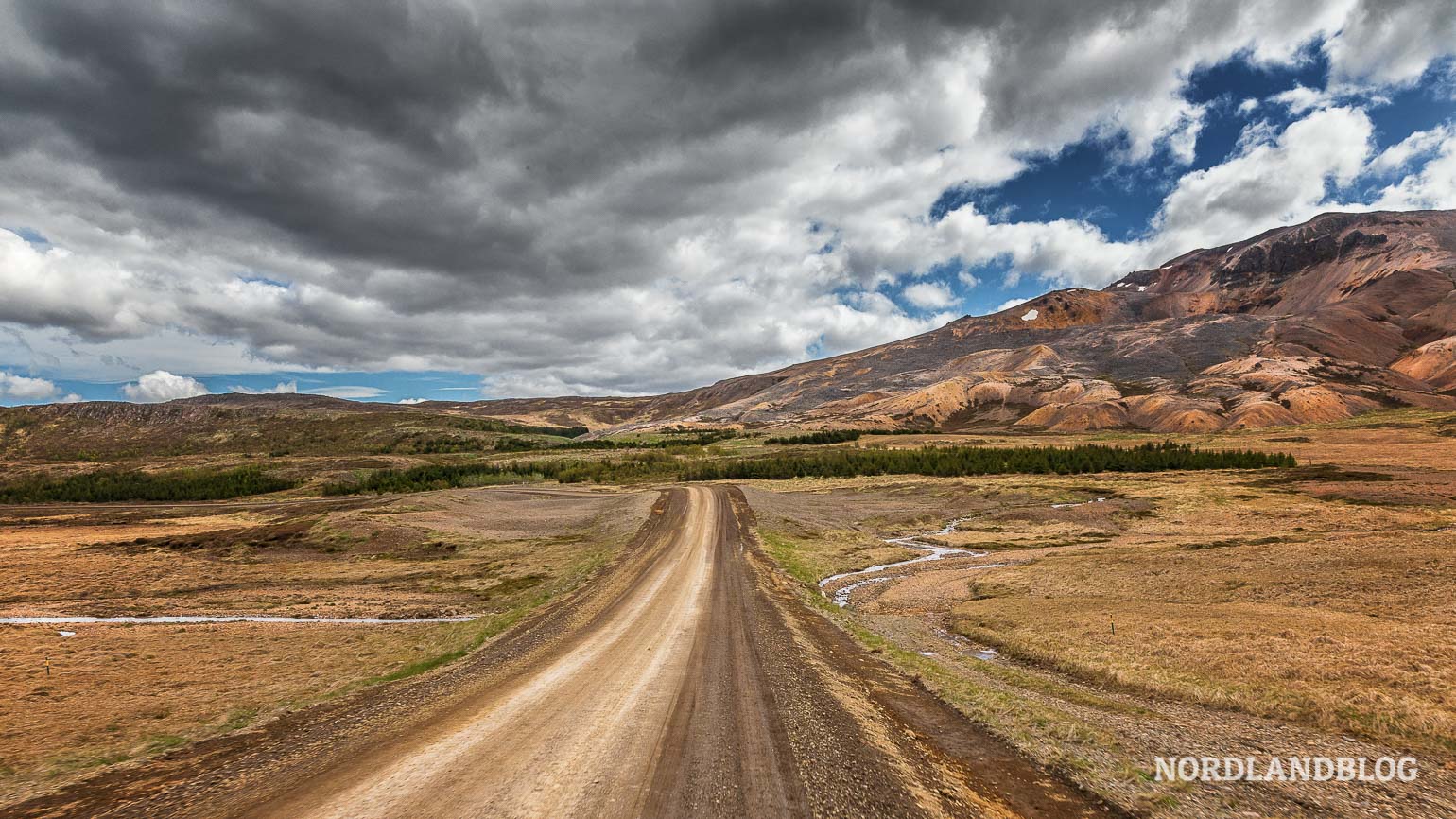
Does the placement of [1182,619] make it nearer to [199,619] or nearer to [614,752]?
[614,752]

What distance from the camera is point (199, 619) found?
2541 cm

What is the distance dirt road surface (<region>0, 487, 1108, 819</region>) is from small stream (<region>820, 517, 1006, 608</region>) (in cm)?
1386

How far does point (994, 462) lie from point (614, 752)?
99616mm

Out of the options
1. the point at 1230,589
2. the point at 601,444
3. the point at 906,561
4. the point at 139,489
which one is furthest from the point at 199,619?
the point at 601,444

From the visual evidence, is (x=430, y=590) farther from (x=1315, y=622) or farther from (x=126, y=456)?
(x=126, y=456)

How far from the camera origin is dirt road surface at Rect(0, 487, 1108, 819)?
8.34m

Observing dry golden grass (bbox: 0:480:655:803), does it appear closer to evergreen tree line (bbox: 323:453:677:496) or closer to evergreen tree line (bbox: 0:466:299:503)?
evergreen tree line (bbox: 0:466:299:503)

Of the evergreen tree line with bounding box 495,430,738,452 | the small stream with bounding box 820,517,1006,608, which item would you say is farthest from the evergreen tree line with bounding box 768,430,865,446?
the small stream with bounding box 820,517,1006,608

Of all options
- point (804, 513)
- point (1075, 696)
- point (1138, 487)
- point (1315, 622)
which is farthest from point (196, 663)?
point (1138, 487)

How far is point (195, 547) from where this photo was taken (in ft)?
155

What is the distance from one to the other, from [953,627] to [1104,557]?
614 inches

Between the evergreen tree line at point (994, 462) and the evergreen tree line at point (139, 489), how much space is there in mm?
Result: 75510

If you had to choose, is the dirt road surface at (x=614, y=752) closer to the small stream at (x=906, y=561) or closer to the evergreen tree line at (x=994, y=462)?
the small stream at (x=906, y=561)

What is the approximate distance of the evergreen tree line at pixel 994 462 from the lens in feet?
290
